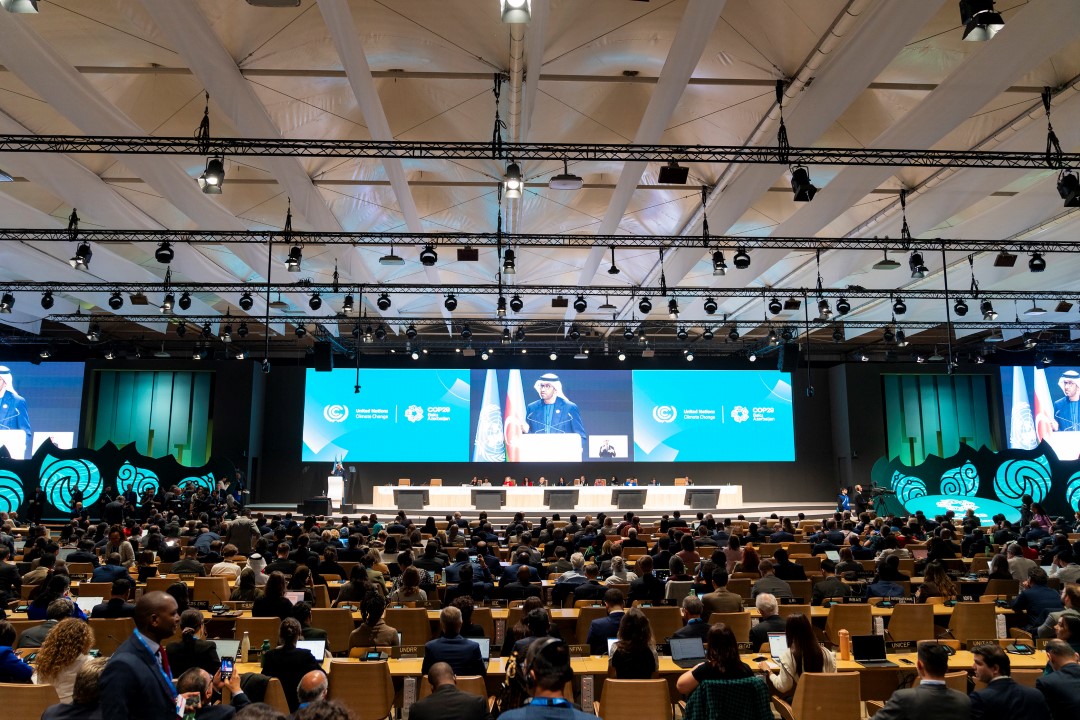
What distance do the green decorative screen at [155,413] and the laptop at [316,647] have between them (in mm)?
23548

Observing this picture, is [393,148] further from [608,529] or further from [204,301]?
[204,301]

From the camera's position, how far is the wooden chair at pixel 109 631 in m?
6.77

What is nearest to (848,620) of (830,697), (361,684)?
(830,697)

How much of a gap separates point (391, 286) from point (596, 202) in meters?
5.16

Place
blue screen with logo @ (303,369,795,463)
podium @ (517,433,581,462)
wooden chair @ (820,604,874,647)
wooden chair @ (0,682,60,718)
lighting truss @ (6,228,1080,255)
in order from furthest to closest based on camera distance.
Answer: blue screen with logo @ (303,369,795,463)
podium @ (517,433,581,462)
lighting truss @ (6,228,1080,255)
wooden chair @ (820,604,874,647)
wooden chair @ (0,682,60,718)

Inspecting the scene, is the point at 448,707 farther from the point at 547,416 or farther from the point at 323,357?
the point at 547,416

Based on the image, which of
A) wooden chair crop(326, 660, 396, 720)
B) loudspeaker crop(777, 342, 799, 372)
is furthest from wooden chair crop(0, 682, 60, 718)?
loudspeaker crop(777, 342, 799, 372)

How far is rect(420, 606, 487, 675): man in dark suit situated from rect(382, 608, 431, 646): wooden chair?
7.01ft

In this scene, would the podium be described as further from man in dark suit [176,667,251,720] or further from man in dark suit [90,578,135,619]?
man in dark suit [176,667,251,720]

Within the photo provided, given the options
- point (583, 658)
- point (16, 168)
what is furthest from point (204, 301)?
point (583, 658)

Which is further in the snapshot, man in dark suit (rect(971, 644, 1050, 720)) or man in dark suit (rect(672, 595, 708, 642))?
man in dark suit (rect(672, 595, 708, 642))

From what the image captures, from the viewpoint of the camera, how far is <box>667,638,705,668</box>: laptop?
19.1 ft

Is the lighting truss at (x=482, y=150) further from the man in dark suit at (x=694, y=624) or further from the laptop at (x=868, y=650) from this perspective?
the laptop at (x=868, y=650)

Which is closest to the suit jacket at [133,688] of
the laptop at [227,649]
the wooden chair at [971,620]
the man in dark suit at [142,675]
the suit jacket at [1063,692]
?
the man in dark suit at [142,675]
